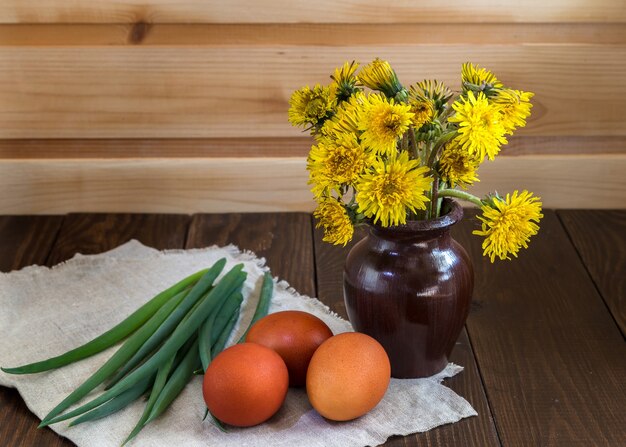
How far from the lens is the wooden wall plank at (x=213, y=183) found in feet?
6.08

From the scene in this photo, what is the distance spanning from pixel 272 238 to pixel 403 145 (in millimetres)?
670

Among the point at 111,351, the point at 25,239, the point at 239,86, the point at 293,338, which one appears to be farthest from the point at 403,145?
the point at 25,239

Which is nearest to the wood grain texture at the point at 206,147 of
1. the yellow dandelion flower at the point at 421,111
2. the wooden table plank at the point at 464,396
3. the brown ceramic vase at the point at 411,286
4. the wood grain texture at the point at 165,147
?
the wood grain texture at the point at 165,147

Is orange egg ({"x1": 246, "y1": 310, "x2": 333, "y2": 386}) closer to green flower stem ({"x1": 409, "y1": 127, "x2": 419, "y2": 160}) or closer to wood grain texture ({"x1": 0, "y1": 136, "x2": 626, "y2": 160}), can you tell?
green flower stem ({"x1": 409, "y1": 127, "x2": 419, "y2": 160})

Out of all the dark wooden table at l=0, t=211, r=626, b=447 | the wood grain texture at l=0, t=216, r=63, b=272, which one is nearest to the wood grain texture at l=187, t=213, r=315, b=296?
the dark wooden table at l=0, t=211, r=626, b=447

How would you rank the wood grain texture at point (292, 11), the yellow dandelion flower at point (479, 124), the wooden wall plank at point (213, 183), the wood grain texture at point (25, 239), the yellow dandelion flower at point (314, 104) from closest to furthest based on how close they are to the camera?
the yellow dandelion flower at point (479, 124), the yellow dandelion flower at point (314, 104), the wood grain texture at point (25, 239), the wood grain texture at point (292, 11), the wooden wall plank at point (213, 183)

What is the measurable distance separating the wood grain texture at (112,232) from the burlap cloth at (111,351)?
3.4 inches

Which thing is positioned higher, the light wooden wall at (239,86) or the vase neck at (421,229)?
the vase neck at (421,229)

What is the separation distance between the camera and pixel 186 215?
187 cm

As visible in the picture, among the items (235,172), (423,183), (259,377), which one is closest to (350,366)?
(259,377)

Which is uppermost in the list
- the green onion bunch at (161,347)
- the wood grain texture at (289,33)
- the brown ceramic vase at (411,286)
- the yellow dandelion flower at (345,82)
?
the yellow dandelion flower at (345,82)

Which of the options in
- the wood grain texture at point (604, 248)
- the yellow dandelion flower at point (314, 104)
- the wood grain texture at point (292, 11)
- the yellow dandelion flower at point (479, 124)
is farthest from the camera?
the wood grain texture at point (292, 11)

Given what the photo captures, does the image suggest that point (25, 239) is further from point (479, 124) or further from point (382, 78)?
point (479, 124)

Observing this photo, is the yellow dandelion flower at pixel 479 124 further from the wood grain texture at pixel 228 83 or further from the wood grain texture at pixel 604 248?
the wood grain texture at pixel 228 83
